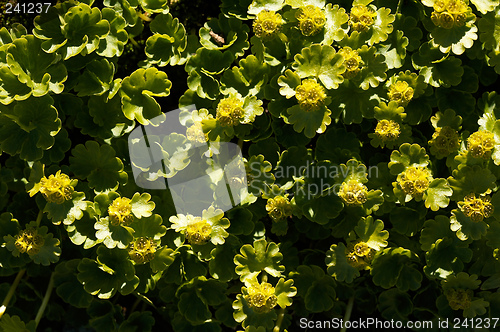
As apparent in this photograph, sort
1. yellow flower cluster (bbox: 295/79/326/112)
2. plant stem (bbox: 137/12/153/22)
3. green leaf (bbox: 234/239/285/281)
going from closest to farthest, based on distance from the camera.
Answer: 1. yellow flower cluster (bbox: 295/79/326/112)
2. green leaf (bbox: 234/239/285/281)
3. plant stem (bbox: 137/12/153/22)

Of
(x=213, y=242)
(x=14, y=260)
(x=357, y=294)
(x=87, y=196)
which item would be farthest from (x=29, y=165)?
(x=357, y=294)

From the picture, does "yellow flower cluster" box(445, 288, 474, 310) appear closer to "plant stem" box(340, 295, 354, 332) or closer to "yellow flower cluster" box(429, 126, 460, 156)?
"plant stem" box(340, 295, 354, 332)

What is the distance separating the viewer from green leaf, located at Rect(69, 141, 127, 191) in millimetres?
1732

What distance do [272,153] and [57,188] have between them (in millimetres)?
732

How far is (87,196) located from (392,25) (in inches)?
47.9

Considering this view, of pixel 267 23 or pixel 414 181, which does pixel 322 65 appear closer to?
pixel 267 23

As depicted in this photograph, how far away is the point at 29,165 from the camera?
1755 mm

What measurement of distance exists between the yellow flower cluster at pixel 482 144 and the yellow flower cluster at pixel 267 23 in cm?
74

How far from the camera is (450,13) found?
1.64 meters

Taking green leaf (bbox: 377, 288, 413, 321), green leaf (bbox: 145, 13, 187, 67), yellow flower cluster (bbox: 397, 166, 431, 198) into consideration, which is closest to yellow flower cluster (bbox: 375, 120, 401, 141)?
yellow flower cluster (bbox: 397, 166, 431, 198)

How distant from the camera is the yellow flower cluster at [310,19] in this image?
65.1 inches

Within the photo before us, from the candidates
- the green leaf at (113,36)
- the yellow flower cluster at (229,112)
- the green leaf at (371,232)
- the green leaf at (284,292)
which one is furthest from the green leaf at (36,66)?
the green leaf at (371,232)

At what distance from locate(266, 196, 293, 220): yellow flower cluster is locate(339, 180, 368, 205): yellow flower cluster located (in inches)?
7.4

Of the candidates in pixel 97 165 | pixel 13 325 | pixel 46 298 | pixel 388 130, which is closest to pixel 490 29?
pixel 388 130
